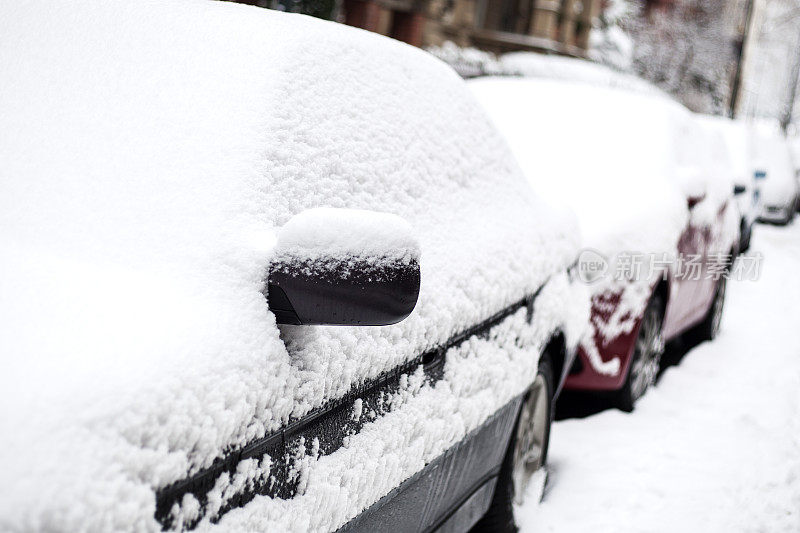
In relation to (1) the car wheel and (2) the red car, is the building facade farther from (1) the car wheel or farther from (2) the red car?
(1) the car wheel

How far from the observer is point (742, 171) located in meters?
9.53

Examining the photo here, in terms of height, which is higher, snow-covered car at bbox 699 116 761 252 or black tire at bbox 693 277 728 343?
snow-covered car at bbox 699 116 761 252

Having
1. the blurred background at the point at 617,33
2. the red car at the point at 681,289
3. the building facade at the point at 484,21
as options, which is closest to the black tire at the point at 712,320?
the red car at the point at 681,289

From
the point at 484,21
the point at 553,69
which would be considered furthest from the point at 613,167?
the point at 484,21

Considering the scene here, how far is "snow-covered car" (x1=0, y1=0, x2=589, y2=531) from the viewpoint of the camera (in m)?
1.20

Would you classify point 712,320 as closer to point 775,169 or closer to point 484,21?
point 775,169

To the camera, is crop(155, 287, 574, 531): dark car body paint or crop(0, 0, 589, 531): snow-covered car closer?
crop(0, 0, 589, 531): snow-covered car

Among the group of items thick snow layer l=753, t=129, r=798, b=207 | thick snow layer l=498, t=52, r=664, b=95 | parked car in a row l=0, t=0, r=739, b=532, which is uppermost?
thick snow layer l=498, t=52, r=664, b=95

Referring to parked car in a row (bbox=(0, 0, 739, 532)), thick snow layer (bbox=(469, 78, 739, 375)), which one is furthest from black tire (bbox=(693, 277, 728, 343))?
parked car in a row (bbox=(0, 0, 739, 532))

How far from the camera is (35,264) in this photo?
140 centimetres

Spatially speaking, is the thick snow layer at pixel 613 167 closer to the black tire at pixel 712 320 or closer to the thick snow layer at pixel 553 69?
the black tire at pixel 712 320

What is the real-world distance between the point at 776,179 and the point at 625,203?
12.7 meters

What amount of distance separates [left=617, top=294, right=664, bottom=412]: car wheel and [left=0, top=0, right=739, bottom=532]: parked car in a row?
165 centimetres

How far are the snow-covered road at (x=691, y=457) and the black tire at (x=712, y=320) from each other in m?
0.27
